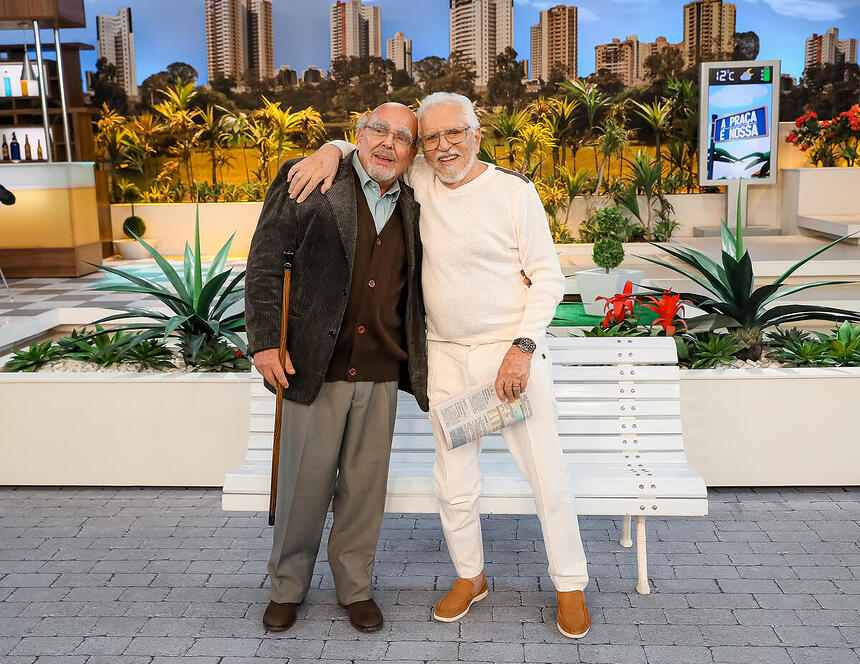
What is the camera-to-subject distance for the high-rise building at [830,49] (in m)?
13.1

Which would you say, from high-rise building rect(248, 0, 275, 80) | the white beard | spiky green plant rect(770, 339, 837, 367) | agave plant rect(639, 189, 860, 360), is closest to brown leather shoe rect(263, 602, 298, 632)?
the white beard

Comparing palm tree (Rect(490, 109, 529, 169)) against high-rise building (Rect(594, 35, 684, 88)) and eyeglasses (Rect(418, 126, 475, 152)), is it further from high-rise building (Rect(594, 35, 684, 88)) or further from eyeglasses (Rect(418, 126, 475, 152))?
eyeglasses (Rect(418, 126, 475, 152))

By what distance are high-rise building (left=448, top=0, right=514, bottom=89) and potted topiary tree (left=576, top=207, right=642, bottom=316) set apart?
25.2 ft

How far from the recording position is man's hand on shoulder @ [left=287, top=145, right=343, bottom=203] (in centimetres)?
245

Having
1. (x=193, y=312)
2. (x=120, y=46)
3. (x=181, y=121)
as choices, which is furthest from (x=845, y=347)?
(x=120, y=46)

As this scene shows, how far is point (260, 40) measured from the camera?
1375 centimetres

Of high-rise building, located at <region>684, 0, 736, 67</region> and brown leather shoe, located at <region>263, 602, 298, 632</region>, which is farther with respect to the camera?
high-rise building, located at <region>684, 0, 736, 67</region>

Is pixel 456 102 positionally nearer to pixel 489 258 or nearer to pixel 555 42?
pixel 489 258

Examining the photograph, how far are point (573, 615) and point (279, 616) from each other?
857mm

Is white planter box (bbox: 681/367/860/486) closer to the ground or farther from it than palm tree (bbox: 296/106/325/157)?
closer to the ground

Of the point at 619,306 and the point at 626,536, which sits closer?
the point at 626,536

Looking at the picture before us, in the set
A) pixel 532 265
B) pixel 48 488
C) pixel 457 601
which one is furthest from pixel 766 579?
pixel 48 488

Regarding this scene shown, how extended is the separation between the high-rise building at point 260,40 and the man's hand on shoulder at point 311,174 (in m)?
12.0

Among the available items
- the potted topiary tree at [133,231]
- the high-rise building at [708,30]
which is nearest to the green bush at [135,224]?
the potted topiary tree at [133,231]
